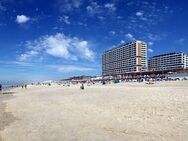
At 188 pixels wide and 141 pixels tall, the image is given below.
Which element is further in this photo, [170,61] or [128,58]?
[128,58]

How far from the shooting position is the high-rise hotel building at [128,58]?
148 m

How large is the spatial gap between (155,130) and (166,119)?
1779 mm

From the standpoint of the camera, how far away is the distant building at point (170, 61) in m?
147

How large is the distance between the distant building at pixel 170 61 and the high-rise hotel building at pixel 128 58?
376 inches

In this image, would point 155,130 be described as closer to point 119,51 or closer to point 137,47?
point 137,47

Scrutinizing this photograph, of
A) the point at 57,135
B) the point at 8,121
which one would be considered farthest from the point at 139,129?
the point at 8,121

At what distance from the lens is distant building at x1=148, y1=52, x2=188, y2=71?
147 metres

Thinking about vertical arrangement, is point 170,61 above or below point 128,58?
below

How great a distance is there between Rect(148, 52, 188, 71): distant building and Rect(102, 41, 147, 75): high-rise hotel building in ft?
31.4

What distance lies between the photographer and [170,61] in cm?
15150

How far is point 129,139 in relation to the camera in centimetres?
811

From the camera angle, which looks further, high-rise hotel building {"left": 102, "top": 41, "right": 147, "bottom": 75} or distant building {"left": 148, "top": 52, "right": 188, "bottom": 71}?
high-rise hotel building {"left": 102, "top": 41, "right": 147, "bottom": 75}

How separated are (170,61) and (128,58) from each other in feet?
83.2

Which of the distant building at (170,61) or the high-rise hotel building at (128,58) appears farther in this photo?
the high-rise hotel building at (128,58)
